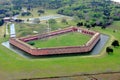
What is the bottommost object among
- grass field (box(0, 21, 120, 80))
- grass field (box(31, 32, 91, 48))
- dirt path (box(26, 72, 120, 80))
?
dirt path (box(26, 72, 120, 80))

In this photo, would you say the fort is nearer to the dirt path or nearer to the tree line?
the dirt path

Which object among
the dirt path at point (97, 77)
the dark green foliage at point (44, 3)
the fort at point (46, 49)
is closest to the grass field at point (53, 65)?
the dirt path at point (97, 77)

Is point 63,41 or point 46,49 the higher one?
point 46,49

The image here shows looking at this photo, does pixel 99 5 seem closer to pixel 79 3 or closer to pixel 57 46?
pixel 79 3

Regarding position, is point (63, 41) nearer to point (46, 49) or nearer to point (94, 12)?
point (46, 49)

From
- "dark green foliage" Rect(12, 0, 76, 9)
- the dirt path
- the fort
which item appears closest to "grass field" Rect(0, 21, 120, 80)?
the dirt path

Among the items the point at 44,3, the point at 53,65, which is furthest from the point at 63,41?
the point at 44,3
